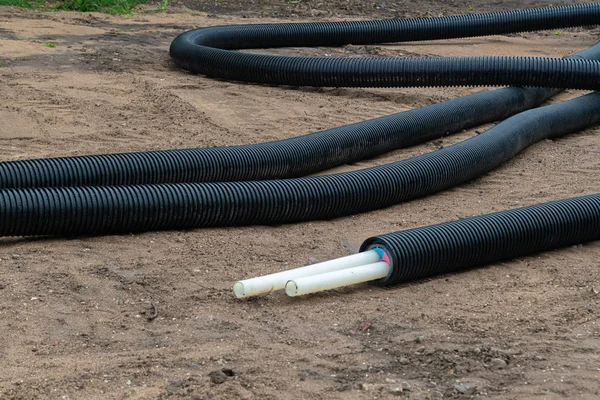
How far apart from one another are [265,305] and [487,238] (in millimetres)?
1258

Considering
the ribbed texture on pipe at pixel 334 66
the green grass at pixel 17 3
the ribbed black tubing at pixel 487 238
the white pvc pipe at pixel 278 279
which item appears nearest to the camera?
the white pvc pipe at pixel 278 279

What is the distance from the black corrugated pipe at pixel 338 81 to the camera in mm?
5043

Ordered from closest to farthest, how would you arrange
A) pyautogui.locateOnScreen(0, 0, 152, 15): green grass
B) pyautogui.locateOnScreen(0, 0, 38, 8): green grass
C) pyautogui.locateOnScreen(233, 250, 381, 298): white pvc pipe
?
pyautogui.locateOnScreen(233, 250, 381, 298): white pvc pipe → pyautogui.locateOnScreen(0, 0, 38, 8): green grass → pyautogui.locateOnScreen(0, 0, 152, 15): green grass

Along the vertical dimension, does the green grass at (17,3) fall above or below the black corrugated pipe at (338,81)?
below

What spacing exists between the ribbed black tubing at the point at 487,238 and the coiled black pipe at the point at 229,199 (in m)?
0.76

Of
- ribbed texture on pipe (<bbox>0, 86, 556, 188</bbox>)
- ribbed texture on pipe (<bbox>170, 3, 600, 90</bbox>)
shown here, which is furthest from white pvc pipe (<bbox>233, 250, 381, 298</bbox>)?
ribbed texture on pipe (<bbox>170, 3, 600, 90</bbox>)

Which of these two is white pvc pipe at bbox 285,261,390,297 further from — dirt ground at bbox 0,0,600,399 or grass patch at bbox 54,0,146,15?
Answer: grass patch at bbox 54,0,146,15

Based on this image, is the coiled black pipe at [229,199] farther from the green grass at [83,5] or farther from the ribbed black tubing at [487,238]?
the green grass at [83,5]

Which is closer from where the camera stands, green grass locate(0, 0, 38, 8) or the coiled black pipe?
the coiled black pipe

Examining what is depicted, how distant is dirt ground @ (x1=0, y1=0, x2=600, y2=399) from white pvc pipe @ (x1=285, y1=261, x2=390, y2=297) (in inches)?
3.0

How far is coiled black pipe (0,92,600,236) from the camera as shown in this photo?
440 centimetres

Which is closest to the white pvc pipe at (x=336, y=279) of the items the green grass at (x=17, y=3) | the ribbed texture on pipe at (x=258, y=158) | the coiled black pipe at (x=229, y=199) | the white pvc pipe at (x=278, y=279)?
the white pvc pipe at (x=278, y=279)

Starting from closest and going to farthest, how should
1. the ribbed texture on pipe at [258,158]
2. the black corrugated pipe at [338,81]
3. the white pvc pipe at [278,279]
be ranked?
the white pvc pipe at [278,279]
the ribbed texture on pipe at [258,158]
the black corrugated pipe at [338,81]

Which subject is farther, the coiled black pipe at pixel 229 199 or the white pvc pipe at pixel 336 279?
the coiled black pipe at pixel 229 199
